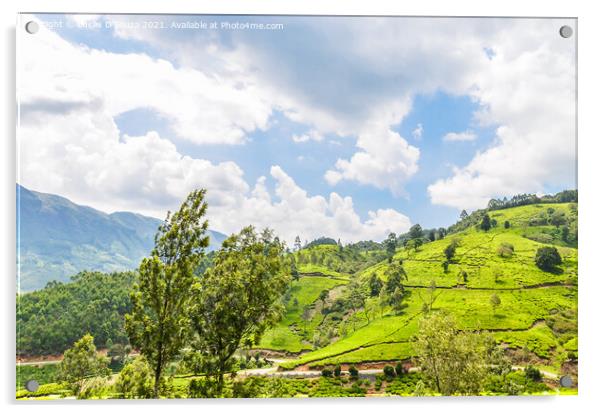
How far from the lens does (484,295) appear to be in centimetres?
644

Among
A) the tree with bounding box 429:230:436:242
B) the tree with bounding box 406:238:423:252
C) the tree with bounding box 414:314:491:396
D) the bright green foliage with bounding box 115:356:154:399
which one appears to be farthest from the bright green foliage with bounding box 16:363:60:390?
the tree with bounding box 429:230:436:242

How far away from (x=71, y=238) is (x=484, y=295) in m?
6.58

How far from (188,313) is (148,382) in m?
1.12

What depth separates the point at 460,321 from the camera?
6.45 meters

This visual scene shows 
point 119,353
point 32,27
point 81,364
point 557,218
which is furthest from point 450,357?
point 32,27

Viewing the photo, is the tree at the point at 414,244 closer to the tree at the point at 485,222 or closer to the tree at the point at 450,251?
the tree at the point at 450,251

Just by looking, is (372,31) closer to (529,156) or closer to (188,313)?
(529,156)

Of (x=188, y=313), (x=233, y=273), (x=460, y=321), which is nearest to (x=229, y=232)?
(x=233, y=273)

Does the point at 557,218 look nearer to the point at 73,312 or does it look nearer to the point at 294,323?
the point at 294,323

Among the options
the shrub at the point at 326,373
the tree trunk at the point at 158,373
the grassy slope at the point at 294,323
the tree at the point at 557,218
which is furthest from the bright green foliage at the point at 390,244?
the tree trunk at the point at 158,373

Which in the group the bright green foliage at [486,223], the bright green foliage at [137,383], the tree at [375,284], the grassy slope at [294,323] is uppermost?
the bright green foliage at [486,223]

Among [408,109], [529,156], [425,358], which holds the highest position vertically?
[408,109]

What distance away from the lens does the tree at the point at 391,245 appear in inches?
260
